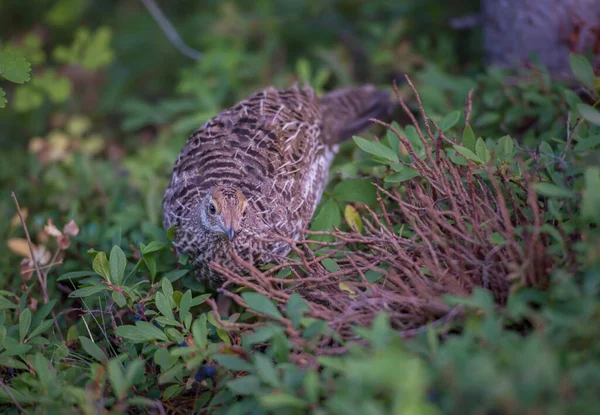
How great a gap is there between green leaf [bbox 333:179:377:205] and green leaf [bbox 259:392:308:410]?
5.66 feet

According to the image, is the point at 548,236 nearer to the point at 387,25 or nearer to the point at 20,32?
the point at 387,25

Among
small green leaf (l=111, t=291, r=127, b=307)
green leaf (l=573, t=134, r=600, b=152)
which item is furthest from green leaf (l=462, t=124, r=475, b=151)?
small green leaf (l=111, t=291, r=127, b=307)

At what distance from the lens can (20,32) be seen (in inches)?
256

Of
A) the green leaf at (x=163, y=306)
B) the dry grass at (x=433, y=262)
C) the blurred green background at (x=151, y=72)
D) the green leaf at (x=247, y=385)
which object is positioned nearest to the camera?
the green leaf at (x=247, y=385)

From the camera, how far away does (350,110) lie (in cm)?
424

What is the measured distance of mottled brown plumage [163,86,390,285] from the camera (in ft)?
10.2

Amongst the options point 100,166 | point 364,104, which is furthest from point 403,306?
point 100,166

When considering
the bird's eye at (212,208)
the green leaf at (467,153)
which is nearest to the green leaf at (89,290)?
the bird's eye at (212,208)

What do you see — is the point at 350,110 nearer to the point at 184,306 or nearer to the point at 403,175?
the point at 403,175

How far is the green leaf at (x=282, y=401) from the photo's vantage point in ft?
6.06

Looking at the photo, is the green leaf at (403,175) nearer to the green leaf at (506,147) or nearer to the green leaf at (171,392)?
the green leaf at (506,147)

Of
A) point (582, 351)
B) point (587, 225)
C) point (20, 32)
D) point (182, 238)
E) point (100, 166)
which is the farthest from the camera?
point (20, 32)

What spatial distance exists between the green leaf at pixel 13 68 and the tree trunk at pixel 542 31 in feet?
11.5

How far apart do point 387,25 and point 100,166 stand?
3.29 metres
